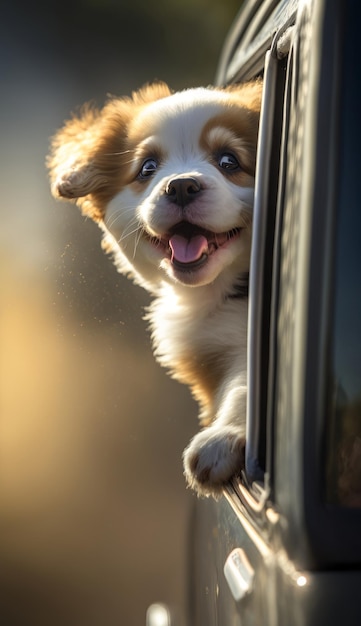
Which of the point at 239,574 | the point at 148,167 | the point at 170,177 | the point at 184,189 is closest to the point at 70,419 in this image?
the point at 148,167

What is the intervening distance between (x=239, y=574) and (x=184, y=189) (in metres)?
1.16

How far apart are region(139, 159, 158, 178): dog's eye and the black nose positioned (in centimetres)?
32

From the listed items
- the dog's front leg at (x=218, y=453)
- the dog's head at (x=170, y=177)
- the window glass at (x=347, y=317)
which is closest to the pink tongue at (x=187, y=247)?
the dog's head at (x=170, y=177)

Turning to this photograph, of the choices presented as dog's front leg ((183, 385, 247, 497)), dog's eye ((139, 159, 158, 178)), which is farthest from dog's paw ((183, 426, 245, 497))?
dog's eye ((139, 159, 158, 178))

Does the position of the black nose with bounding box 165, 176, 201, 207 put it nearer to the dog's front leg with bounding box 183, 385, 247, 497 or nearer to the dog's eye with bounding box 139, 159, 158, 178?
the dog's eye with bounding box 139, 159, 158, 178

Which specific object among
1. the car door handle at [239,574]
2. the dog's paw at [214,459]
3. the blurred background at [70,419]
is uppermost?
the blurred background at [70,419]

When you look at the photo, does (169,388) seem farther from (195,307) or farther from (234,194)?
(234,194)

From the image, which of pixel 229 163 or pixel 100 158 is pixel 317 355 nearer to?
pixel 229 163

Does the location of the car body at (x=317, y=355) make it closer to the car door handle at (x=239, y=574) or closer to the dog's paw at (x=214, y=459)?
the car door handle at (x=239, y=574)

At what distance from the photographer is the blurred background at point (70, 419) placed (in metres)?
4.29

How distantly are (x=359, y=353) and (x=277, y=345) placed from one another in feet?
0.60

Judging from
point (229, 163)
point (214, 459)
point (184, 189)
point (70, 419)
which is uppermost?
point (229, 163)

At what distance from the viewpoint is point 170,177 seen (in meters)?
2.63

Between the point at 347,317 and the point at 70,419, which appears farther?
the point at 70,419
